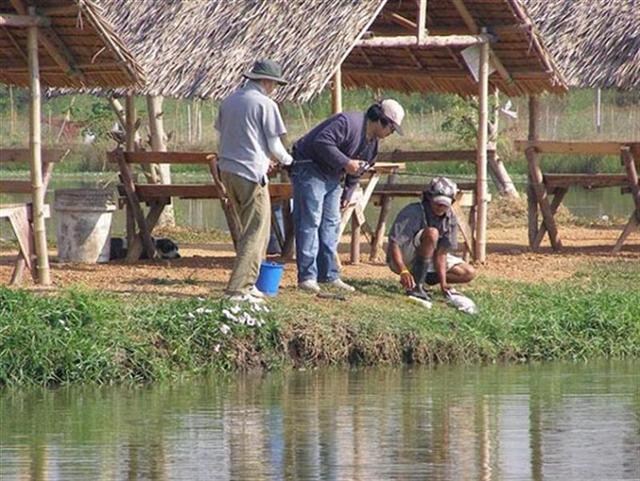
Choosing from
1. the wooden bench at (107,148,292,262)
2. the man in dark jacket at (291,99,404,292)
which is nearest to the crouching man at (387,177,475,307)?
the man in dark jacket at (291,99,404,292)

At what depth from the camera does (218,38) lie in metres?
18.1

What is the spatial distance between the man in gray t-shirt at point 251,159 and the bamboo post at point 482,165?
4.26m

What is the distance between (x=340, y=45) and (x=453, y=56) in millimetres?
3418

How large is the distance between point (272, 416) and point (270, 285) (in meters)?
3.04

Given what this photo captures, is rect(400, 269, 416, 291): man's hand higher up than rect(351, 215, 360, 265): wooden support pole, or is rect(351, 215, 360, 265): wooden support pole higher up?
rect(351, 215, 360, 265): wooden support pole

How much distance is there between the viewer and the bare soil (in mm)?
15977

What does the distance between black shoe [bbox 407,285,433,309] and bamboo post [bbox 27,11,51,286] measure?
2.88 meters

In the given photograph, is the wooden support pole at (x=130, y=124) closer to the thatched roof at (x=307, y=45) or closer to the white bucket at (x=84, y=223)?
the thatched roof at (x=307, y=45)

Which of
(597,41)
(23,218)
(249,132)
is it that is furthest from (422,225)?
(597,41)

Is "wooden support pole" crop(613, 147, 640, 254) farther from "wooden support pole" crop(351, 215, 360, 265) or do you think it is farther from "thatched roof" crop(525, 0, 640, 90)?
"wooden support pole" crop(351, 215, 360, 265)

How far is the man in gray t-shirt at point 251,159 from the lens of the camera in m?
14.6

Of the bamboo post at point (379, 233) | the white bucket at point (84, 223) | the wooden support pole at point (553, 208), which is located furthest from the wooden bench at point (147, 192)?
the wooden support pole at point (553, 208)

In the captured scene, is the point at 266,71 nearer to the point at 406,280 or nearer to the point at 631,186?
the point at 406,280

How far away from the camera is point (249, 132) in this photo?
48.3 feet
